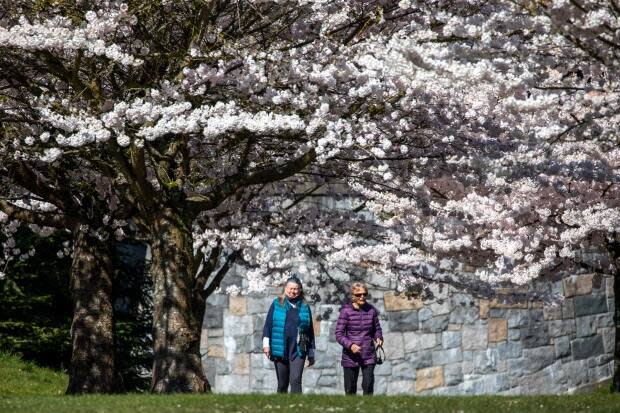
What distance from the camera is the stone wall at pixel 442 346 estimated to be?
61.7 ft

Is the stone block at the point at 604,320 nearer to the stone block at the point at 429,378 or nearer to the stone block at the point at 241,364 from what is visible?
the stone block at the point at 429,378

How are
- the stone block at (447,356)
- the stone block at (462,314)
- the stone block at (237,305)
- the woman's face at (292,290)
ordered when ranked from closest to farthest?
the woman's face at (292,290), the stone block at (447,356), the stone block at (462,314), the stone block at (237,305)

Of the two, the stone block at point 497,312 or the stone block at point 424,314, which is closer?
the stone block at point 424,314

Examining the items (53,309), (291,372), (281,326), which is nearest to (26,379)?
(53,309)

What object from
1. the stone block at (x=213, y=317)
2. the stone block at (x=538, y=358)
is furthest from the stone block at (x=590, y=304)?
the stone block at (x=213, y=317)

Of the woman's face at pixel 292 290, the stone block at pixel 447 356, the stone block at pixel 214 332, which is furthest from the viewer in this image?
the stone block at pixel 214 332

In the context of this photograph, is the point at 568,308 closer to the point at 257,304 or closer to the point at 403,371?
the point at 403,371

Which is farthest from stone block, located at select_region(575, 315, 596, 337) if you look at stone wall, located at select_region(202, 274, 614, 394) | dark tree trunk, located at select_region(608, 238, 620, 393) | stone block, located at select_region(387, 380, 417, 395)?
dark tree trunk, located at select_region(608, 238, 620, 393)

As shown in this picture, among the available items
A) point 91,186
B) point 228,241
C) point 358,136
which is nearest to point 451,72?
point 358,136

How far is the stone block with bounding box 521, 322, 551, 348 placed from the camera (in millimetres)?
19703

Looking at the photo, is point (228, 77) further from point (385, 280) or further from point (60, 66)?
point (385, 280)

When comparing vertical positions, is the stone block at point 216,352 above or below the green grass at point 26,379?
above

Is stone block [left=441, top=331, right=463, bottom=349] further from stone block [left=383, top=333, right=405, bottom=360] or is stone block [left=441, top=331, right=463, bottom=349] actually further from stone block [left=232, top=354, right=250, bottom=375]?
stone block [left=232, top=354, right=250, bottom=375]

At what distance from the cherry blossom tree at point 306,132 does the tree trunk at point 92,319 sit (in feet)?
0.83
